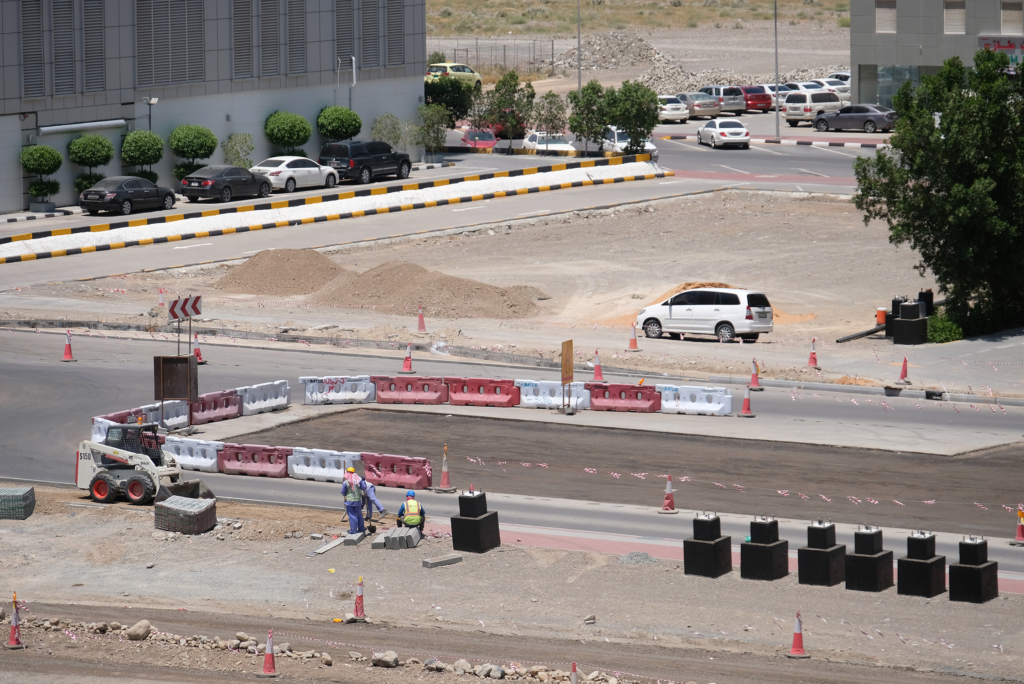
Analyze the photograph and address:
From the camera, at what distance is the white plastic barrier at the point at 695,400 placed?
1033 inches

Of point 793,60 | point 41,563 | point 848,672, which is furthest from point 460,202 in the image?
point 793,60

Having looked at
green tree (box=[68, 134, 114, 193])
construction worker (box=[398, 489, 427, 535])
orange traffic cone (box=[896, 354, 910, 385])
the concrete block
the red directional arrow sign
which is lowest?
the concrete block

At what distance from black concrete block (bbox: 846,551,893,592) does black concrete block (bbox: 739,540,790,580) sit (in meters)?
0.86

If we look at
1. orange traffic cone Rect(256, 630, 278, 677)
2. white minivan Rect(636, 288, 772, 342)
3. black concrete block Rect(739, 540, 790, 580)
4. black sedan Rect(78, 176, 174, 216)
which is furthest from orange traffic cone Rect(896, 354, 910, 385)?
black sedan Rect(78, 176, 174, 216)

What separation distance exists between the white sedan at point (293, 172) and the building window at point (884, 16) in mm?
31399

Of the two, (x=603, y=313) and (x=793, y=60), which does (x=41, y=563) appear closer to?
(x=603, y=313)

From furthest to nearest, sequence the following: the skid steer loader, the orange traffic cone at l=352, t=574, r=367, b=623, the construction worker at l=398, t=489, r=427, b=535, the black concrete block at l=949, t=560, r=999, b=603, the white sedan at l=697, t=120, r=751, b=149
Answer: the white sedan at l=697, t=120, r=751, b=149
the skid steer loader
the construction worker at l=398, t=489, r=427, b=535
the black concrete block at l=949, t=560, r=999, b=603
the orange traffic cone at l=352, t=574, r=367, b=623

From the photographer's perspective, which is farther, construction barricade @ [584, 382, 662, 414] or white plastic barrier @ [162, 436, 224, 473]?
construction barricade @ [584, 382, 662, 414]

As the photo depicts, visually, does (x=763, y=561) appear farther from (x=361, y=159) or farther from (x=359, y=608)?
(x=361, y=159)

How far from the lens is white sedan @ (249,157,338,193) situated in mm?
53156

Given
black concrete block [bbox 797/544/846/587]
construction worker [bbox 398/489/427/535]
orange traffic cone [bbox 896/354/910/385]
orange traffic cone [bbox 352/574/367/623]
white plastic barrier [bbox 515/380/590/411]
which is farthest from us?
orange traffic cone [bbox 896/354/910/385]

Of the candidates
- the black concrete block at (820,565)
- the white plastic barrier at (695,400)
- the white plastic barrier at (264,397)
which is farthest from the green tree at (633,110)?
the black concrete block at (820,565)

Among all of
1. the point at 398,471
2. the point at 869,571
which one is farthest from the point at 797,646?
the point at 398,471

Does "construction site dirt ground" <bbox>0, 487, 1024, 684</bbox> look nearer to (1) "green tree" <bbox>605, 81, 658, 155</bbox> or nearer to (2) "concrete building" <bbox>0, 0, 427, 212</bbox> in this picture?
(2) "concrete building" <bbox>0, 0, 427, 212</bbox>
